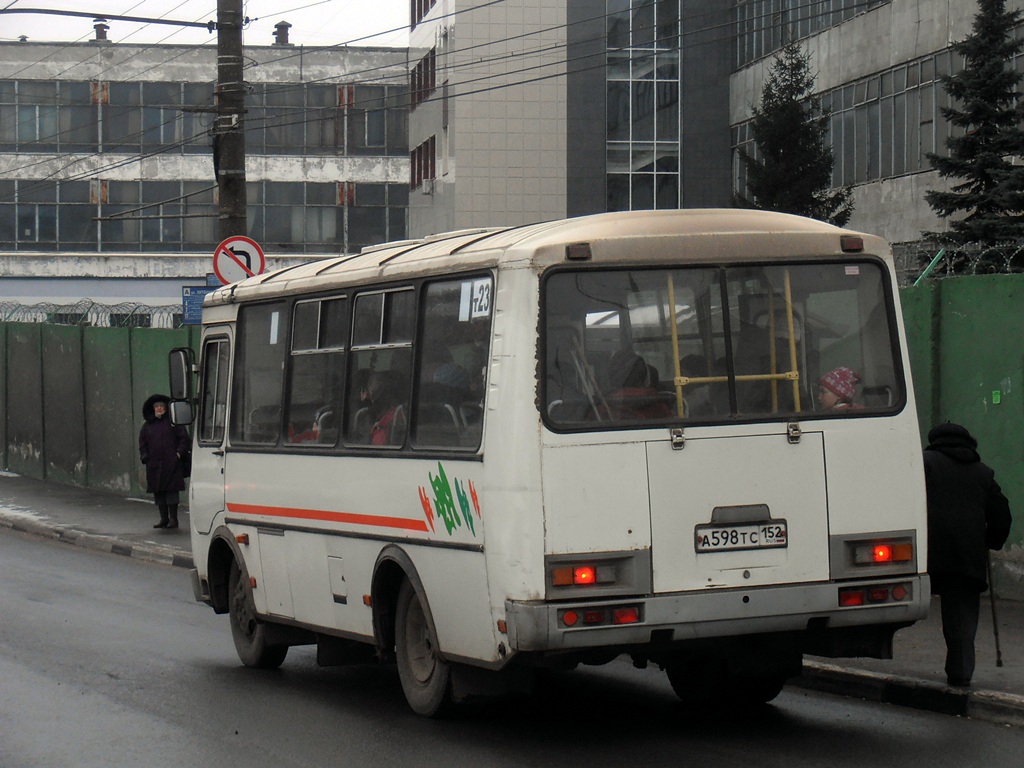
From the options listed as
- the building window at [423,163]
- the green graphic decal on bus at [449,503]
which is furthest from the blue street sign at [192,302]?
the building window at [423,163]

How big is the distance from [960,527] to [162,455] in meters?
14.6

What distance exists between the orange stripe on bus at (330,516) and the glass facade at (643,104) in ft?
140

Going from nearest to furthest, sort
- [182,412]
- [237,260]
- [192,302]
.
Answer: [182,412] → [237,260] → [192,302]

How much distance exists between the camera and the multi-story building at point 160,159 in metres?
69.6

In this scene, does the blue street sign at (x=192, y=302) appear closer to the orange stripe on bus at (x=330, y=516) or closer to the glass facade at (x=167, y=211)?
the orange stripe on bus at (x=330, y=516)

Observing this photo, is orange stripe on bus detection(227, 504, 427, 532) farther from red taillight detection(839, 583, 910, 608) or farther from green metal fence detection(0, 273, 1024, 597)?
green metal fence detection(0, 273, 1024, 597)

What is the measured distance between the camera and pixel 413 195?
197 ft

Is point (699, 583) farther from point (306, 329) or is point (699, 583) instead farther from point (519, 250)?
point (306, 329)

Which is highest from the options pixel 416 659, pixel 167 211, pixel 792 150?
pixel 167 211

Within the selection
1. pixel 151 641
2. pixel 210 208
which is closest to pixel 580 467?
pixel 151 641

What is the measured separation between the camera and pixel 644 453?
7.91 meters

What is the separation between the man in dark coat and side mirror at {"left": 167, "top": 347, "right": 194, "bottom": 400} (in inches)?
220

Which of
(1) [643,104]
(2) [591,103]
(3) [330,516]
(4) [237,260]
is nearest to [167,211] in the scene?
(2) [591,103]

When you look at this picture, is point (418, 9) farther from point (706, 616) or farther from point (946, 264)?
point (706, 616)
